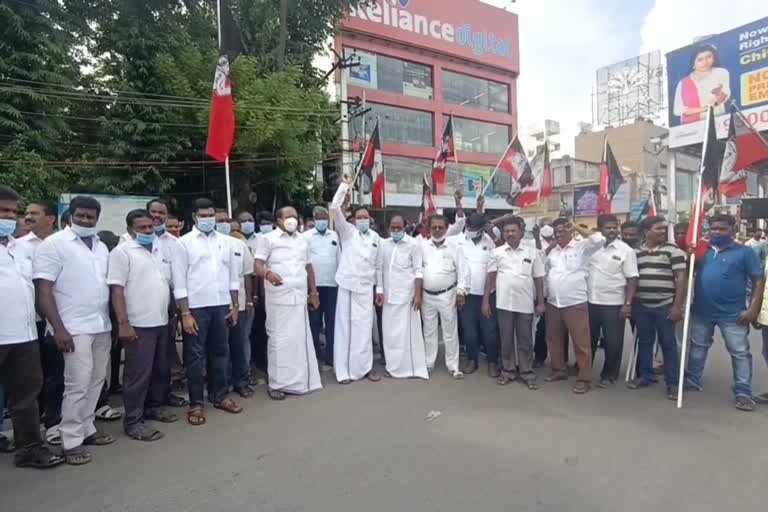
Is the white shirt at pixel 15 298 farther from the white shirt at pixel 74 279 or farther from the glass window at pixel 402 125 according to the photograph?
the glass window at pixel 402 125

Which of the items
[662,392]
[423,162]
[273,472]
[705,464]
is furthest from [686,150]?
[273,472]

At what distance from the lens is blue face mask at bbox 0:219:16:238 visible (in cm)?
328

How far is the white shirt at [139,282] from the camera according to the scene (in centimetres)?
382

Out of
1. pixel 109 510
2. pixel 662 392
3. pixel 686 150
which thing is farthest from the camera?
pixel 686 150

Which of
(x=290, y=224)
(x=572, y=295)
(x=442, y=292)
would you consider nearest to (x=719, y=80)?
(x=572, y=295)

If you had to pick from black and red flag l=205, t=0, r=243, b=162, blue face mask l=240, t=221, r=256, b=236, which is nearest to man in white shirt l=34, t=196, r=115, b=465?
blue face mask l=240, t=221, r=256, b=236

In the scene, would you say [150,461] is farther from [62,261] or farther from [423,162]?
[423,162]

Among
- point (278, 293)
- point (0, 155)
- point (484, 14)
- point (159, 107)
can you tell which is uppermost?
point (484, 14)

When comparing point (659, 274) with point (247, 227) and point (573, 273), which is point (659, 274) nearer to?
point (573, 273)

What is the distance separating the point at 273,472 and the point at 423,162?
2649 centimetres

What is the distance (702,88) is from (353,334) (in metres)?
21.4

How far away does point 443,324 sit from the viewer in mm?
5754

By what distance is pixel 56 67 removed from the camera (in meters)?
12.1

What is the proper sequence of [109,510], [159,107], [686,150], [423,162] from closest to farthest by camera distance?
1. [109,510]
2. [159,107]
3. [686,150]
4. [423,162]
